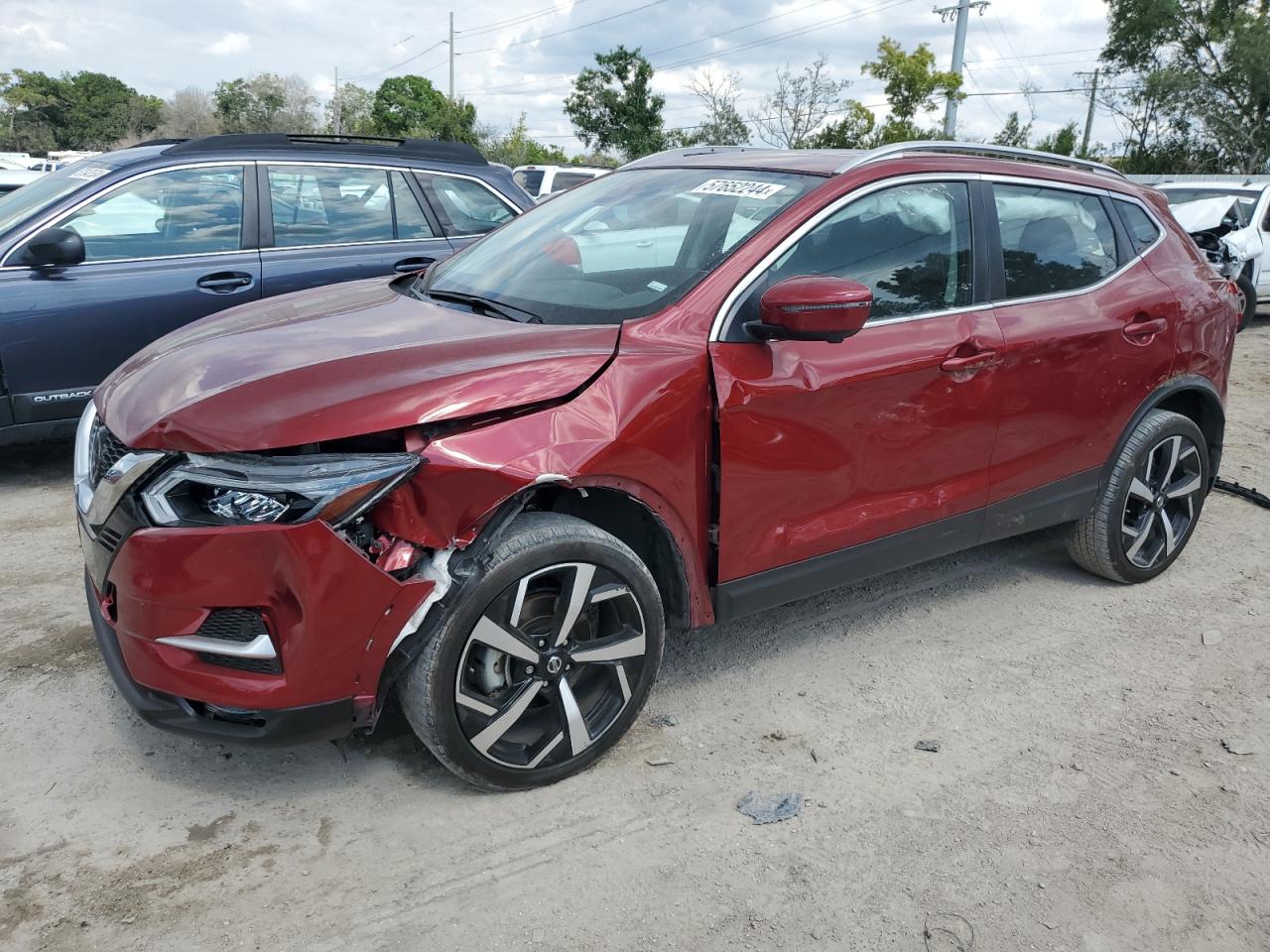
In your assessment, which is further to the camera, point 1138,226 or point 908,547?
point 1138,226

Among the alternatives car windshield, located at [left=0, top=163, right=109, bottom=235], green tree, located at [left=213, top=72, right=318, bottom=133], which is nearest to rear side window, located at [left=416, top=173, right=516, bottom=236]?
car windshield, located at [left=0, top=163, right=109, bottom=235]

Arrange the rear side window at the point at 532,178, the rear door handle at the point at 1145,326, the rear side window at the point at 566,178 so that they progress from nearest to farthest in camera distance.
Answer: the rear door handle at the point at 1145,326
the rear side window at the point at 566,178
the rear side window at the point at 532,178

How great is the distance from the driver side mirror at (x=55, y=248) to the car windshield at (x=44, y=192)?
24cm

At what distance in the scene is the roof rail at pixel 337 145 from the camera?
18.1ft

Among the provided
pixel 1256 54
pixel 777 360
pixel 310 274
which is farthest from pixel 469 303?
pixel 1256 54

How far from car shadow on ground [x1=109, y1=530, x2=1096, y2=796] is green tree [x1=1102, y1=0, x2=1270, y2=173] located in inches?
1351

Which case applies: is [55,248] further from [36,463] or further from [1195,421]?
[1195,421]

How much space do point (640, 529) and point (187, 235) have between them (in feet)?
12.1

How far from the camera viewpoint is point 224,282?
5.33 m

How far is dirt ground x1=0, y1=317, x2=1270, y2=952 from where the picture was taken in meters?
2.36

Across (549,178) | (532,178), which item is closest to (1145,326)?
(549,178)

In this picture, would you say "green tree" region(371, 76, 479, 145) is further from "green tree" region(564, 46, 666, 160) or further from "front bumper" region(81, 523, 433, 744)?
"front bumper" region(81, 523, 433, 744)

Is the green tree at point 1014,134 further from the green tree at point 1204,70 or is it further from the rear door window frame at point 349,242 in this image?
the rear door window frame at point 349,242

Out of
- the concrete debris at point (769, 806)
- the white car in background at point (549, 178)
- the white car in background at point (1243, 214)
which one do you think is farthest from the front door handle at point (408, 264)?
the white car in background at point (549, 178)
